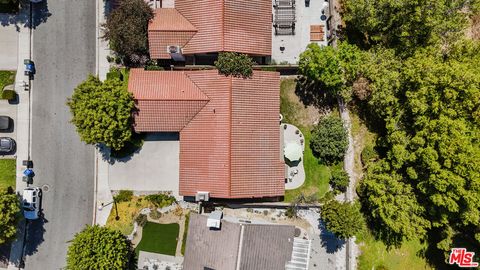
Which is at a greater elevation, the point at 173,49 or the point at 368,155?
the point at 173,49

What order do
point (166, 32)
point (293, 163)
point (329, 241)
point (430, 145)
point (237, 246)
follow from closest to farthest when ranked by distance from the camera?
point (430, 145) < point (237, 246) < point (166, 32) < point (293, 163) < point (329, 241)

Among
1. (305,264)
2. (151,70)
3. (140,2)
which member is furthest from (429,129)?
(140,2)

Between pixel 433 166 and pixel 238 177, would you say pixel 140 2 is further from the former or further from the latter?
pixel 433 166

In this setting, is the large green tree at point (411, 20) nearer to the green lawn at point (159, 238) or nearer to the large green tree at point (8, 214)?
the green lawn at point (159, 238)

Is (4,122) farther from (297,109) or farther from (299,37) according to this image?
(299,37)

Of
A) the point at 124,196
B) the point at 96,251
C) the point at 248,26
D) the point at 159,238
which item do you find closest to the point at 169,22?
the point at 248,26

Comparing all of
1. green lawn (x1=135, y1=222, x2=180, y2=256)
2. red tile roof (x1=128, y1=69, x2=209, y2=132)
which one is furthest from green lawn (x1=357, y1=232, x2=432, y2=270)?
red tile roof (x1=128, y1=69, x2=209, y2=132)

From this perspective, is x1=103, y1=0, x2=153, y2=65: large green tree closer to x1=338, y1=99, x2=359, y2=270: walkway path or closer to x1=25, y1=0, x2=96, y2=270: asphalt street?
x1=25, y1=0, x2=96, y2=270: asphalt street
